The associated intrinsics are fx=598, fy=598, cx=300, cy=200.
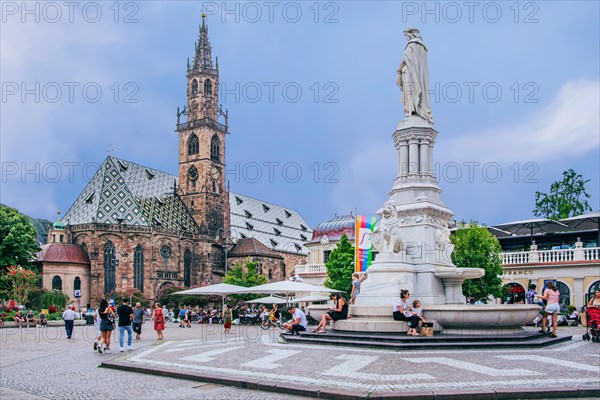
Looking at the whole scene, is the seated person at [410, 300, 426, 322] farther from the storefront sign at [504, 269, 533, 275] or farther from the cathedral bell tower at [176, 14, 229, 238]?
the cathedral bell tower at [176, 14, 229, 238]

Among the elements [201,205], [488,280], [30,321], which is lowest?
[30,321]

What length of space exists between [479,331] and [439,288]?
9.90 ft

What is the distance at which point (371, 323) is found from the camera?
15109 millimetres

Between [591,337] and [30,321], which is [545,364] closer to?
[591,337]

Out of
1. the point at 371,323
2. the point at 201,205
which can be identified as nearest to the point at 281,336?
the point at 371,323

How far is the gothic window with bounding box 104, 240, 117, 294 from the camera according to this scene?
6950cm

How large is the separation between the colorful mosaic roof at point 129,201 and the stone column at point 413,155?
59.1 meters

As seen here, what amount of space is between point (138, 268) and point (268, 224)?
112 feet

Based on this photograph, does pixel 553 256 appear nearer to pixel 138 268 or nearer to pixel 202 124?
→ pixel 138 268

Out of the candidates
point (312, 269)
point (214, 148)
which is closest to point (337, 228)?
point (312, 269)

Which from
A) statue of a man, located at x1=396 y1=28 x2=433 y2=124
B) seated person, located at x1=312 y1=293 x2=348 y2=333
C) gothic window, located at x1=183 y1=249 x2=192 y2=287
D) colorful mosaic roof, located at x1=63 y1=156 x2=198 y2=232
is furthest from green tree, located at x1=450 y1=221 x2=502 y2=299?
gothic window, located at x1=183 y1=249 x2=192 y2=287

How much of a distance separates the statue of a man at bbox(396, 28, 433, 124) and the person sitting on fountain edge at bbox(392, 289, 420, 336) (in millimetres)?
7000

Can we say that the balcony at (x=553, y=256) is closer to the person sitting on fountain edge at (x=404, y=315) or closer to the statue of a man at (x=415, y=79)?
the statue of a man at (x=415, y=79)

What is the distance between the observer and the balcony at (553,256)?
33.5 metres
